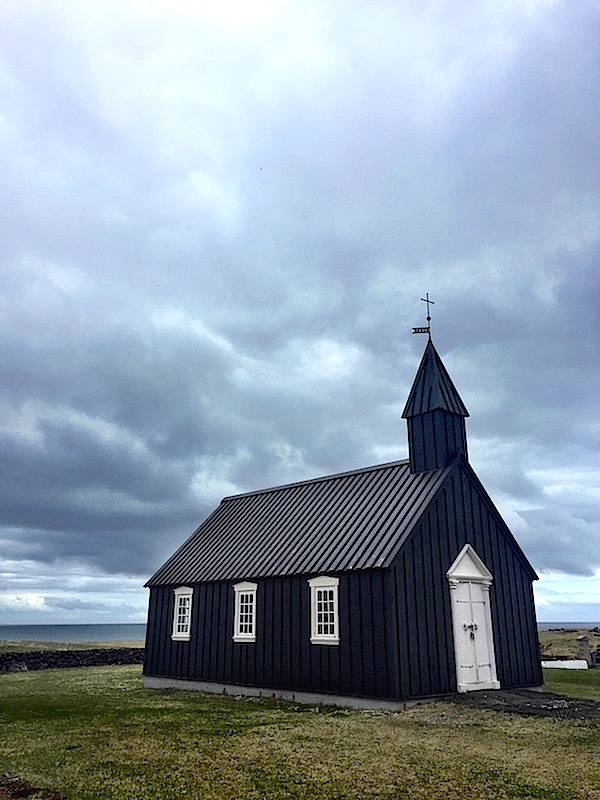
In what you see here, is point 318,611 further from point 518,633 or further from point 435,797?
point 435,797

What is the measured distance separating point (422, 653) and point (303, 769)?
7.90m

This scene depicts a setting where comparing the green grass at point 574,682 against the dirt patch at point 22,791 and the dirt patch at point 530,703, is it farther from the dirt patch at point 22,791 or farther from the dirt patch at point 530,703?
the dirt patch at point 22,791

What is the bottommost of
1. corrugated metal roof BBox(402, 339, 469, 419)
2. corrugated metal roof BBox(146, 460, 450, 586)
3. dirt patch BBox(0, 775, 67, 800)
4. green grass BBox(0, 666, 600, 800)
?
dirt patch BBox(0, 775, 67, 800)

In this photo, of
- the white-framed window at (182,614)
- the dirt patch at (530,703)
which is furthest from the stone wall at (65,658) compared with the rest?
the dirt patch at (530,703)

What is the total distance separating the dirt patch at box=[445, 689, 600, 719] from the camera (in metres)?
14.3

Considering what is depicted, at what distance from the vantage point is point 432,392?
2156cm

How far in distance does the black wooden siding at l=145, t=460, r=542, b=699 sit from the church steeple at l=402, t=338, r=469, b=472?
847 mm

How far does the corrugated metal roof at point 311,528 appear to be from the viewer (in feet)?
61.1

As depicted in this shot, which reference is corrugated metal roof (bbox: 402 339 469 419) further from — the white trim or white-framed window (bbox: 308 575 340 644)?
white-framed window (bbox: 308 575 340 644)

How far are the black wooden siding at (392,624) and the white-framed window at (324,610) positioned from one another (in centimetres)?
20

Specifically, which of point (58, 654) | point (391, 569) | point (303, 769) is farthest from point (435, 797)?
point (58, 654)

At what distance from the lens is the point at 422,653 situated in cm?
1703

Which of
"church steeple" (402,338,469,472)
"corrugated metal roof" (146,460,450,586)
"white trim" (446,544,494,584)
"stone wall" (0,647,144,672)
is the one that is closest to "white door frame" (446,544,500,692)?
"white trim" (446,544,494,584)

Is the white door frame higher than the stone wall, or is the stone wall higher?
the white door frame
